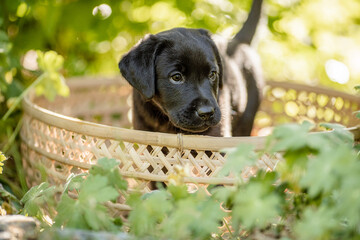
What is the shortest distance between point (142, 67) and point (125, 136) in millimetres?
581

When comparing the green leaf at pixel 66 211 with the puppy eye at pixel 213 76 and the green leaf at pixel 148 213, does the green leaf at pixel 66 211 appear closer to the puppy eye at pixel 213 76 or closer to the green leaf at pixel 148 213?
the green leaf at pixel 148 213

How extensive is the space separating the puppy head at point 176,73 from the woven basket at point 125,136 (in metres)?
0.23

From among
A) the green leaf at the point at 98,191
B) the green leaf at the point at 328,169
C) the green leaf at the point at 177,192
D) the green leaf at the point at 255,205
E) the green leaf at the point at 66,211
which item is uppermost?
the green leaf at the point at 328,169

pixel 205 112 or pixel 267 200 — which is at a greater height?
pixel 267 200

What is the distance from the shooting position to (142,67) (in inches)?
79.7

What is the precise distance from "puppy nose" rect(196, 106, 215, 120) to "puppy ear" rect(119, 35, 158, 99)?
0.26m

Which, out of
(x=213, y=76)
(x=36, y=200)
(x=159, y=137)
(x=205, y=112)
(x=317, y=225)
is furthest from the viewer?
(x=213, y=76)

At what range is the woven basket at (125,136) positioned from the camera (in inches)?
59.2

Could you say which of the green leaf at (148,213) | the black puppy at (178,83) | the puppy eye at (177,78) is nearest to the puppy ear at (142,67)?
the black puppy at (178,83)

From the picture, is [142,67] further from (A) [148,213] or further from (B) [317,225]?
(B) [317,225]

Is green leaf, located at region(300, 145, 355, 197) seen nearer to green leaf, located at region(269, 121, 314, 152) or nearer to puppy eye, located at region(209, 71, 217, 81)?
green leaf, located at region(269, 121, 314, 152)

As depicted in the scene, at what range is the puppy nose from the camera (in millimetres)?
1875

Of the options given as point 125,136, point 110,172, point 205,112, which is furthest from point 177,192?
point 205,112

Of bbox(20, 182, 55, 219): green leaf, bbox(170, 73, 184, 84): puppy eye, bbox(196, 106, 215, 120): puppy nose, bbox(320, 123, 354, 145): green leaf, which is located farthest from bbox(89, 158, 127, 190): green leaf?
bbox(170, 73, 184, 84): puppy eye
